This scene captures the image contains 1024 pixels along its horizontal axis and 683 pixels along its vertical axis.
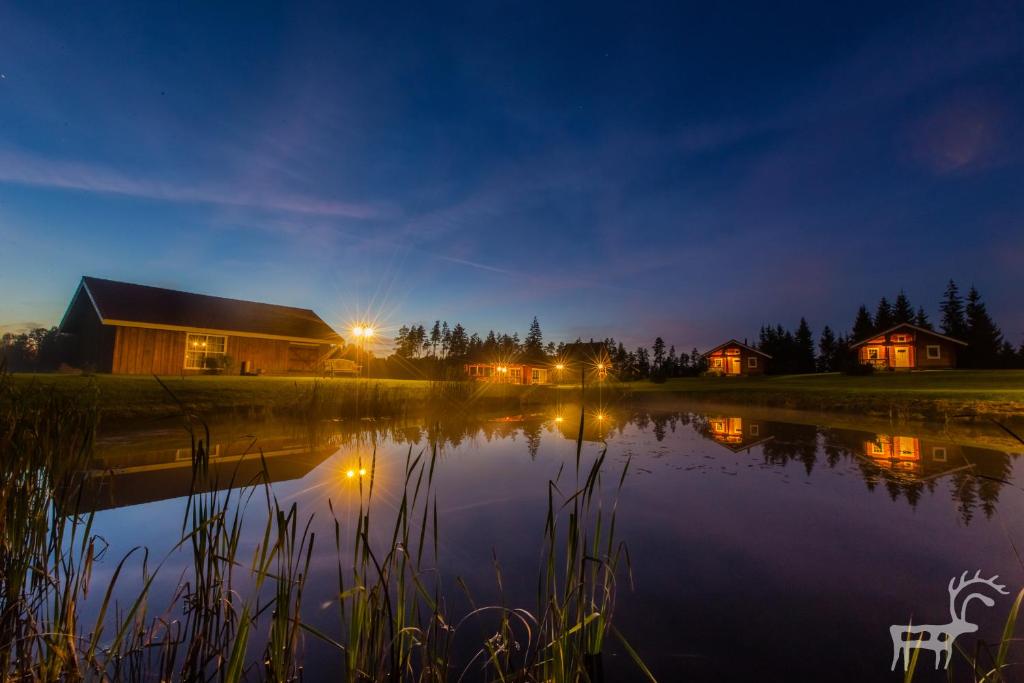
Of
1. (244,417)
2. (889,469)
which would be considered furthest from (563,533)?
(244,417)

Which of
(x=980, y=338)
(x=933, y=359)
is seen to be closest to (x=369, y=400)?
(x=933, y=359)

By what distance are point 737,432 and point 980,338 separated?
49661mm

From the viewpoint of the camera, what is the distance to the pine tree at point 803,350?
54.0 m

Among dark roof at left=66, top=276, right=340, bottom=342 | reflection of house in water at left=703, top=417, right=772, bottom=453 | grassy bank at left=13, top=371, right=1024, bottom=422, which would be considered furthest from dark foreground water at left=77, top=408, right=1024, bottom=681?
dark roof at left=66, top=276, right=340, bottom=342

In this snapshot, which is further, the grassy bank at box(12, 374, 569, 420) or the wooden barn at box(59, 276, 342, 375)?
the wooden barn at box(59, 276, 342, 375)

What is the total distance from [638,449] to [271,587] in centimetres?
786

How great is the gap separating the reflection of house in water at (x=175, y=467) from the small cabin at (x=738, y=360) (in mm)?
48534

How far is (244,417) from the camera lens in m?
12.1

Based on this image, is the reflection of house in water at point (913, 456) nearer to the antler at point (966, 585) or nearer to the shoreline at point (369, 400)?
the shoreline at point (369, 400)

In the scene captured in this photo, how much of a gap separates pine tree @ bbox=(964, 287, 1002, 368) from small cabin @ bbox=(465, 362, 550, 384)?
39947 millimetres

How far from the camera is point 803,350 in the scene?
55750mm

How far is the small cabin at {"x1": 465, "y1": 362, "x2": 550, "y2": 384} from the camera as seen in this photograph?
4725 centimetres

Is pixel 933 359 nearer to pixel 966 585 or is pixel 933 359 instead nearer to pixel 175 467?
pixel 966 585

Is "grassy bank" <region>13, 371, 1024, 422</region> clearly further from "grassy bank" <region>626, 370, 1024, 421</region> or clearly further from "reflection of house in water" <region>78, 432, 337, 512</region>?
"reflection of house in water" <region>78, 432, 337, 512</region>
